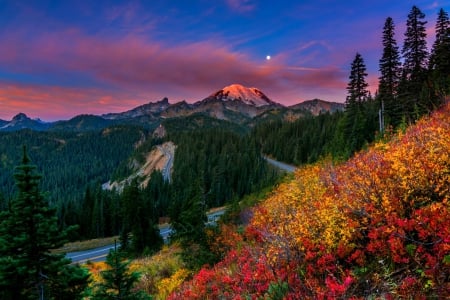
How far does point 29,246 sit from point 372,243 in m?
8.82

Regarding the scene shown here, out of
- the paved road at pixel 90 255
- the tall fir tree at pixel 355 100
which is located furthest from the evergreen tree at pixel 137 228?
the tall fir tree at pixel 355 100

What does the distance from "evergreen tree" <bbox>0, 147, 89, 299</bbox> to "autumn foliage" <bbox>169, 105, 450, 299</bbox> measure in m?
4.31

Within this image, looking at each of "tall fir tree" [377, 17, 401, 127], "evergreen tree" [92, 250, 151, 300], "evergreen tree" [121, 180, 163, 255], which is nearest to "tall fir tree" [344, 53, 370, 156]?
"tall fir tree" [377, 17, 401, 127]

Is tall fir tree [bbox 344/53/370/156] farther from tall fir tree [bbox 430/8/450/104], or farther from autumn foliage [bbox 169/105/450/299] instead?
autumn foliage [bbox 169/105/450/299]

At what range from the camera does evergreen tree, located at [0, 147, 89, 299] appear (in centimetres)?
817

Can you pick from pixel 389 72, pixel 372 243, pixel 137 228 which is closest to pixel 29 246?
pixel 372 243

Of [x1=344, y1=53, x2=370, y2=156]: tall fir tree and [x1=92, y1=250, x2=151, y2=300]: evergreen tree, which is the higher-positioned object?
[x1=344, y1=53, x2=370, y2=156]: tall fir tree

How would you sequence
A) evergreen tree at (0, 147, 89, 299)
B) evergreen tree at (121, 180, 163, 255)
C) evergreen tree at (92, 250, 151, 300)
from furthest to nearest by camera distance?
1. evergreen tree at (121, 180, 163, 255)
2. evergreen tree at (0, 147, 89, 299)
3. evergreen tree at (92, 250, 151, 300)

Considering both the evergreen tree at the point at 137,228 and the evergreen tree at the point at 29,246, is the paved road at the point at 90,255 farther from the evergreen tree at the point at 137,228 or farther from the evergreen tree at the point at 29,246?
the evergreen tree at the point at 29,246

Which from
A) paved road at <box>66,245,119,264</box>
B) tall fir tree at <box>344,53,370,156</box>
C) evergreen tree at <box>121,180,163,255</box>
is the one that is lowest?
paved road at <box>66,245,119,264</box>

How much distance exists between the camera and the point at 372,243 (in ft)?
22.8

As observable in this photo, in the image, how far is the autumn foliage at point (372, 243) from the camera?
20.0ft

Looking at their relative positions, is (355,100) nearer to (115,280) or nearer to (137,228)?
(137,228)

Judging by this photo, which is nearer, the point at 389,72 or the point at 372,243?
the point at 372,243
